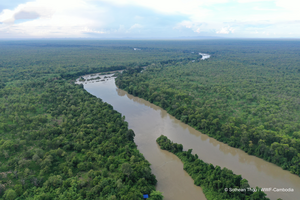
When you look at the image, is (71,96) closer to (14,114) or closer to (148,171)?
(14,114)

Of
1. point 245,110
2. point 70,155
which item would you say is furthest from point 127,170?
point 245,110

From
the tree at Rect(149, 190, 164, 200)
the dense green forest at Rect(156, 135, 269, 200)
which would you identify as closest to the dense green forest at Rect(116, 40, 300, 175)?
the dense green forest at Rect(156, 135, 269, 200)

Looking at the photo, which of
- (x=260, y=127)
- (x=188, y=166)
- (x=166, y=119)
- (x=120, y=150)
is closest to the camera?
(x=188, y=166)

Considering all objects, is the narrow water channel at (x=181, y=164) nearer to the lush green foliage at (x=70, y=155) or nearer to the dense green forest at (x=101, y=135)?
the dense green forest at (x=101, y=135)

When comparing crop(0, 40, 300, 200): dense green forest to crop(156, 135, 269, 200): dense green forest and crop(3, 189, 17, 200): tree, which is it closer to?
crop(3, 189, 17, 200): tree

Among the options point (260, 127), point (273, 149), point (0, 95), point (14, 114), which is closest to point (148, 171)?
point (273, 149)

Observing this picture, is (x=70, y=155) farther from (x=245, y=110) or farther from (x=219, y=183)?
(x=245, y=110)
